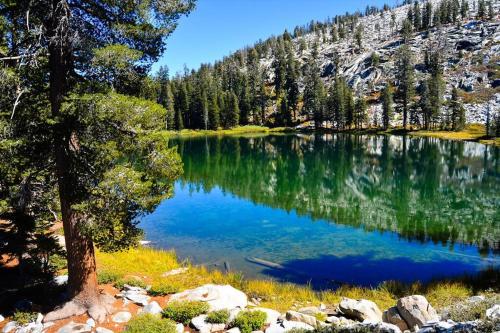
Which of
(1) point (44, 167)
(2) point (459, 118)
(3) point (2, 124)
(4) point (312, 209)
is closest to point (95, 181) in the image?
(1) point (44, 167)

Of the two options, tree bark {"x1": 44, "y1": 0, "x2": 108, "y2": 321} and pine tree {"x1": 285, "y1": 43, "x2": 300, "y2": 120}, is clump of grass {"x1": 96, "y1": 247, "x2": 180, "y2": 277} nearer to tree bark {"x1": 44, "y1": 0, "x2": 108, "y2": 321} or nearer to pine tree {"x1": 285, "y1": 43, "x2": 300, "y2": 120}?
tree bark {"x1": 44, "y1": 0, "x2": 108, "y2": 321}

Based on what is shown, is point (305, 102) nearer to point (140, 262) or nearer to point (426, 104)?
point (426, 104)

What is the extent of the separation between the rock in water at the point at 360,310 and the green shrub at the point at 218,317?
431cm

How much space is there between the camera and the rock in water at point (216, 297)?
1457 cm

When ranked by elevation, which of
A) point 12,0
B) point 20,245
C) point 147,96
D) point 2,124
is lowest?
point 20,245

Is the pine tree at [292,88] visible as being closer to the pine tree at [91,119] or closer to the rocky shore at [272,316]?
the rocky shore at [272,316]

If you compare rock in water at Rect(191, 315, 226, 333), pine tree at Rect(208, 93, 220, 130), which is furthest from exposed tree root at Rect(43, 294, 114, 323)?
pine tree at Rect(208, 93, 220, 130)

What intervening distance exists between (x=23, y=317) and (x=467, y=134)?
432ft

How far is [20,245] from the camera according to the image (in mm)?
15266

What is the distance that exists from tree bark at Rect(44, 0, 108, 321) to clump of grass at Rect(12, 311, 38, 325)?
46 cm

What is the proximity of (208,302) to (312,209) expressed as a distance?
27.3 metres

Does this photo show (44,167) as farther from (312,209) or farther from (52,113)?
(312,209)

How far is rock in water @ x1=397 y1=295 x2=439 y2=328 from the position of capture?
1202 centimetres

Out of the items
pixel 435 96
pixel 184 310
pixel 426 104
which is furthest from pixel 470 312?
pixel 435 96
